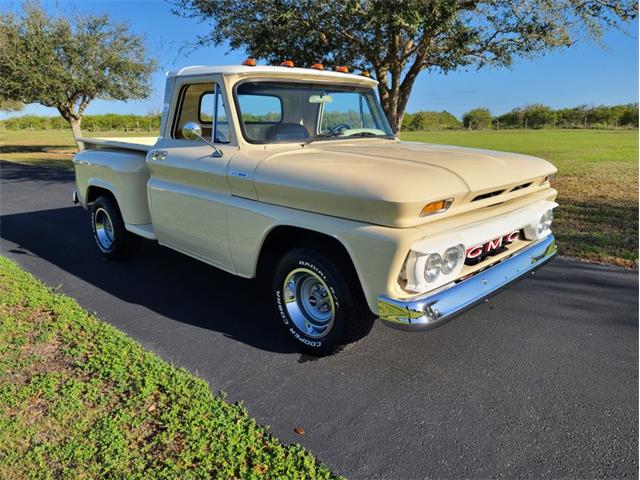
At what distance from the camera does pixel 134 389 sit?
2969 mm

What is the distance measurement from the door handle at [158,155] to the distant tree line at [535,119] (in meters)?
48.2

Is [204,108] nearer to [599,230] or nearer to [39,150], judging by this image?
[599,230]

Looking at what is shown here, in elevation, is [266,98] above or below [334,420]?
above

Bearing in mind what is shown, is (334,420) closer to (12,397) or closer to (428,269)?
(428,269)

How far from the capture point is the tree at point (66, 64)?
18.1 m

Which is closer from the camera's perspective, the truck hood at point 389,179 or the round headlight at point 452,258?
the truck hood at point 389,179

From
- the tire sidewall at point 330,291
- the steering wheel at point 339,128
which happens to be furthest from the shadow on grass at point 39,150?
the tire sidewall at point 330,291

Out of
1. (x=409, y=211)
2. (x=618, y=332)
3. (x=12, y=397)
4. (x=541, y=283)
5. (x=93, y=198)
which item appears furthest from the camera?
(x=93, y=198)

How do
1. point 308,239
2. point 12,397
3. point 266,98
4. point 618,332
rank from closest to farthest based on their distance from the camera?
point 12,397, point 308,239, point 618,332, point 266,98

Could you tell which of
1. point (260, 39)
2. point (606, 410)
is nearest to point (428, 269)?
point (606, 410)

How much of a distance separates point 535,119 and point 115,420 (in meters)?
60.8

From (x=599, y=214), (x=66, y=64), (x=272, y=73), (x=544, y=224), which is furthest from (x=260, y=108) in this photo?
(x=66, y=64)

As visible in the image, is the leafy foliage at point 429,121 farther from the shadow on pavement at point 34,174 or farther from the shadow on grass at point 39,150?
the shadow on pavement at point 34,174

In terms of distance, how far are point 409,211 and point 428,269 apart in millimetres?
379
